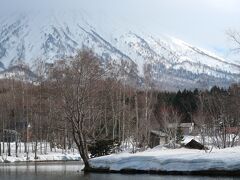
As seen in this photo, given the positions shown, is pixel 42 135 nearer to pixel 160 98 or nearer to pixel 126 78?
pixel 126 78

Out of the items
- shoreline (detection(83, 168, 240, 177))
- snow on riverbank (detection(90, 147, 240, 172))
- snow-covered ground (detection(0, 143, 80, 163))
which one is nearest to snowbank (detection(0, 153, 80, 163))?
snow-covered ground (detection(0, 143, 80, 163))

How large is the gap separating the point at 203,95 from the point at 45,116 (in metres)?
22.6

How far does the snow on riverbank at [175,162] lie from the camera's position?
1332 inches

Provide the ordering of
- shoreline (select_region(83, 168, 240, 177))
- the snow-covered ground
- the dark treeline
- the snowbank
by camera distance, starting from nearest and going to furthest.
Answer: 1. shoreline (select_region(83, 168, 240, 177))
2. the dark treeline
3. the snowbank
4. the snow-covered ground

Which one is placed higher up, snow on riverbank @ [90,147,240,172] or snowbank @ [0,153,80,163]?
snow on riverbank @ [90,147,240,172]

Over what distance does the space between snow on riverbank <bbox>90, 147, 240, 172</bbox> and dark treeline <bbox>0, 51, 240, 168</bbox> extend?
413cm

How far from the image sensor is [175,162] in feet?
120

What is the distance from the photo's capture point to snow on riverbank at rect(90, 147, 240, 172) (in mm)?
33822

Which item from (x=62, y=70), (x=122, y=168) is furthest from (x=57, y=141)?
(x=122, y=168)

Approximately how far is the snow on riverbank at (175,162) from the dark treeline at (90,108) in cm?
413

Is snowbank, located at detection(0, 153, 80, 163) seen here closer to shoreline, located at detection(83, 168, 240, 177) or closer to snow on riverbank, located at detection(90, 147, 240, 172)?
snow on riverbank, located at detection(90, 147, 240, 172)

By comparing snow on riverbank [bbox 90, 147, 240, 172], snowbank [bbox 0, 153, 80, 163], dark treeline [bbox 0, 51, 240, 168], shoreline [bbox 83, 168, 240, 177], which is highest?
dark treeline [bbox 0, 51, 240, 168]

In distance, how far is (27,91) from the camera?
76.7 metres

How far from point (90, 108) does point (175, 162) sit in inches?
478
